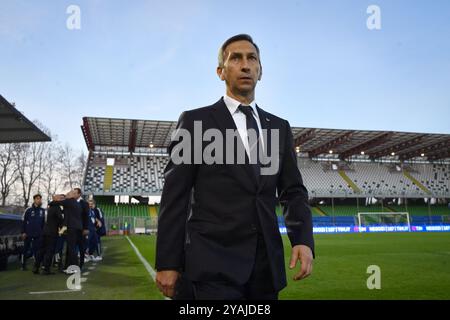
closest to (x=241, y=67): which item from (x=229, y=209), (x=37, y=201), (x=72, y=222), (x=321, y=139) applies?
(x=229, y=209)

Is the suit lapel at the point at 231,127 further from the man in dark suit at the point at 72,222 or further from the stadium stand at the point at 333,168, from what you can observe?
the stadium stand at the point at 333,168

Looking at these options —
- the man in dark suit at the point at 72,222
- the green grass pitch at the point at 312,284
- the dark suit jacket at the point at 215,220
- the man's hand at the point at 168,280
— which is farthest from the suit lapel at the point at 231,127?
the man in dark suit at the point at 72,222

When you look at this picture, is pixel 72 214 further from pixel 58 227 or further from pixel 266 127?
pixel 266 127

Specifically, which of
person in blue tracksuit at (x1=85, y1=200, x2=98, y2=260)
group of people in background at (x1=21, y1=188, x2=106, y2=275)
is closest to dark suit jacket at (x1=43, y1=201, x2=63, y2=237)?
group of people in background at (x1=21, y1=188, x2=106, y2=275)

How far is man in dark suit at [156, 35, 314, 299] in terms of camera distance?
1770mm

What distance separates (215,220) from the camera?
6.04 feet

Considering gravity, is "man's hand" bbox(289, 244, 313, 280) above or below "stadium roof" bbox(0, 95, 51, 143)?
below

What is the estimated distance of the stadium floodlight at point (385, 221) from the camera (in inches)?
1529

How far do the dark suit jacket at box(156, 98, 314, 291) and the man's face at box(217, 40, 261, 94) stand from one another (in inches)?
8.4

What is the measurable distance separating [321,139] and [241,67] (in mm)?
42786

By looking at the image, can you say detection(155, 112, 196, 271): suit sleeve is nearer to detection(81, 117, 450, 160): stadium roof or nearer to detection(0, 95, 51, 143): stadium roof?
detection(0, 95, 51, 143): stadium roof

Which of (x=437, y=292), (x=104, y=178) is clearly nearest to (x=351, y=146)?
(x=104, y=178)
